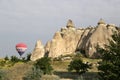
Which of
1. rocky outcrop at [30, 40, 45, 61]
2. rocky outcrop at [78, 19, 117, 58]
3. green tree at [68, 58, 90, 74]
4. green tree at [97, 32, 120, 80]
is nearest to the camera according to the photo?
green tree at [97, 32, 120, 80]

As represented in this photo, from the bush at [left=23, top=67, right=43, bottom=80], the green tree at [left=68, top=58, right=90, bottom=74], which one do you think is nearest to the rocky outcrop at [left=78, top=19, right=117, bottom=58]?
the green tree at [left=68, top=58, right=90, bottom=74]

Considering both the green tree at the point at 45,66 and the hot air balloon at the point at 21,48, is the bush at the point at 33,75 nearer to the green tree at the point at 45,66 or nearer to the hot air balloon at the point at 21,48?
the green tree at the point at 45,66

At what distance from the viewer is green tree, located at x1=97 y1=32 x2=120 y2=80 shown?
21703 mm

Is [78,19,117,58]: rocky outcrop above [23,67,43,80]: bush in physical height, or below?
above

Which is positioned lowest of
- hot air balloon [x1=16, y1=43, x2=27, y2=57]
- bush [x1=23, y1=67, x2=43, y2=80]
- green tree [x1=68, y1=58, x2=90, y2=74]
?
green tree [x1=68, y1=58, x2=90, y2=74]

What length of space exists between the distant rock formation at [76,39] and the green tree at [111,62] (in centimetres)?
2850

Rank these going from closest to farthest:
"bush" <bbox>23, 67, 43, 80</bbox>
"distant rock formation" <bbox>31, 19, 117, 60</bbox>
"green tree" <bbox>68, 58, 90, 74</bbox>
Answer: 1. "bush" <bbox>23, 67, 43, 80</bbox>
2. "green tree" <bbox>68, 58, 90, 74</bbox>
3. "distant rock formation" <bbox>31, 19, 117, 60</bbox>

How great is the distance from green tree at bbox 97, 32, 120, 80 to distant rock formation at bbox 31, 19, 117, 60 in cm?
2850

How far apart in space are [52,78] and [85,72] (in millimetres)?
10994

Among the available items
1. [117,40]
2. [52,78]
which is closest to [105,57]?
[117,40]

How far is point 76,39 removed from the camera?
5900cm

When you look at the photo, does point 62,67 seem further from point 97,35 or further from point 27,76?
point 27,76

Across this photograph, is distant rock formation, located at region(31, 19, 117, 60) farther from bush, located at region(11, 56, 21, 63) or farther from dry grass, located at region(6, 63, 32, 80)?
dry grass, located at region(6, 63, 32, 80)

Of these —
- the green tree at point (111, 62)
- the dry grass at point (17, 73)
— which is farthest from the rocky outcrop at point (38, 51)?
the green tree at point (111, 62)
